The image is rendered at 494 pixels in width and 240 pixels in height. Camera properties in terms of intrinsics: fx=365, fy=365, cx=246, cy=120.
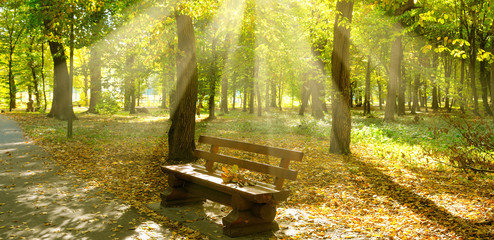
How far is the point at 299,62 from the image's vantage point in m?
25.2

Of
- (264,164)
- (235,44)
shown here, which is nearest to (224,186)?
(264,164)

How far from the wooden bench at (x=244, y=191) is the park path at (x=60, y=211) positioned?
83cm

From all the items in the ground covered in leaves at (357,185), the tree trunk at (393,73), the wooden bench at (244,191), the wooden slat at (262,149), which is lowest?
the ground covered in leaves at (357,185)

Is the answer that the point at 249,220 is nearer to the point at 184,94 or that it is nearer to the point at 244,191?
the point at 244,191

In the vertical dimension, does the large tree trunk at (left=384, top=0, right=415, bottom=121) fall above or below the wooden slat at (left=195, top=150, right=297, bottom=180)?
above

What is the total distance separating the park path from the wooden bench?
83 cm

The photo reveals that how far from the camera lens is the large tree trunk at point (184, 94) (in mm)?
9656

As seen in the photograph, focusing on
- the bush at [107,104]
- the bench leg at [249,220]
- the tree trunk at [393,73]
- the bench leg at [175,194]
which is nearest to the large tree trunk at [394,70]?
the tree trunk at [393,73]

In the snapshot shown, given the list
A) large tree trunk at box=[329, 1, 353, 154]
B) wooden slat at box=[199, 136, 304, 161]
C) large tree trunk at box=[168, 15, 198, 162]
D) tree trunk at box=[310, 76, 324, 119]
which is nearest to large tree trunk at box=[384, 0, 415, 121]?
tree trunk at box=[310, 76, 324, 119]

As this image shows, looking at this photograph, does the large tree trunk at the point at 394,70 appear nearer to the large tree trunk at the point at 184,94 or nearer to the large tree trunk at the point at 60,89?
the large tree trunk at the point at 184,94

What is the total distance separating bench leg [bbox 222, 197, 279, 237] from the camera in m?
4.83

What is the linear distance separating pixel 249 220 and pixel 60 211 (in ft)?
10.0

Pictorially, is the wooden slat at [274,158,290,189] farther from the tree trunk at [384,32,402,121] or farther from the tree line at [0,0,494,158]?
the tree trunk at [384,32,402,121]

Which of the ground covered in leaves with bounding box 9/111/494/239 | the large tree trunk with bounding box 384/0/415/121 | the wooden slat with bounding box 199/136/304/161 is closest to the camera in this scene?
the wooden slat with bounding box 199/136/304/161
